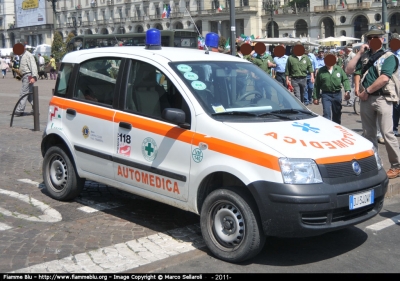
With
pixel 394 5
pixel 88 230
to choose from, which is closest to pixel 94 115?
pixel 88 230

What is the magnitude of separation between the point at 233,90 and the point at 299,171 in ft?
4.45

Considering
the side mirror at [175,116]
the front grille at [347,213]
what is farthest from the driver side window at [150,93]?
the front grille at [347,213]

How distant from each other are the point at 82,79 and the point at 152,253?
243cm

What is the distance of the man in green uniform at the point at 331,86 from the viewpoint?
35.9 feet

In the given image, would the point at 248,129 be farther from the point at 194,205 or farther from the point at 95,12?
the point at 95,12

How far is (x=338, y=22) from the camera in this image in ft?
291

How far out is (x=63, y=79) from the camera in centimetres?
719

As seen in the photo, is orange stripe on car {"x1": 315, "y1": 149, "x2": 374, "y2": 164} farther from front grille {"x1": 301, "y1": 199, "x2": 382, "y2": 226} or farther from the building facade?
the building facade

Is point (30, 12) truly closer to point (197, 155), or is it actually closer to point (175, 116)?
point (175, 116)

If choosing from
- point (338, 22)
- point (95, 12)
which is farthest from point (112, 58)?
point (95, 12)

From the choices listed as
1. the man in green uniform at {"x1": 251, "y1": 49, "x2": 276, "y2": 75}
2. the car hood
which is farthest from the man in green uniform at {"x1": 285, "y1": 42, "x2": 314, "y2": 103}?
the car hood

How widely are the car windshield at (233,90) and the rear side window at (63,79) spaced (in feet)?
5.53

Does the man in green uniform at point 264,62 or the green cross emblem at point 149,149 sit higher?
the man in green uniform at point 264,62

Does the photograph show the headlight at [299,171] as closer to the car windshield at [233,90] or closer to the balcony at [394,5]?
the car windshield at [233,90]
